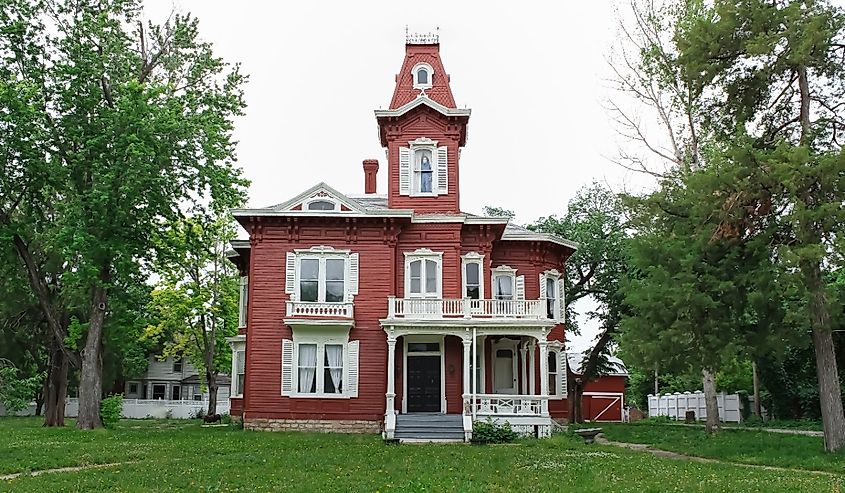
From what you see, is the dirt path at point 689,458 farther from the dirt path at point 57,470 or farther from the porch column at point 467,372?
the dirt path at point 57,470

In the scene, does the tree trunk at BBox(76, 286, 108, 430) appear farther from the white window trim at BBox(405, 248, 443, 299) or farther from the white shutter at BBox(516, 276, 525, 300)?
the white shutter at BBox(516, 276, 525, 300)

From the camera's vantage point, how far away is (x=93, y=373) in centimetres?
2859

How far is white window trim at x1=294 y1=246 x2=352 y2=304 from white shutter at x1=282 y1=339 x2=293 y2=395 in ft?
5.00

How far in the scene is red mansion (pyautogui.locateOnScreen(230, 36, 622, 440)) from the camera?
26.5 metres

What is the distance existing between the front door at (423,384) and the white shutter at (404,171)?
18.7ft

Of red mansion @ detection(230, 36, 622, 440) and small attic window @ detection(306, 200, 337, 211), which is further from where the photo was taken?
small attic window @ detection(306, 200, 337, 211)

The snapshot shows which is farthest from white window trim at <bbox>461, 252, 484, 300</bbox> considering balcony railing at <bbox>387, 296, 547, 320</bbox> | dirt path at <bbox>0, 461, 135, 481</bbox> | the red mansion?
dirt path at <bbox>0, 461, 135, 481</bbox>

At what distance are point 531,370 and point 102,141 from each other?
52.0 feet

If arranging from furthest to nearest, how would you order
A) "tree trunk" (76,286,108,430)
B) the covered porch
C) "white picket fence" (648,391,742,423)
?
"white picket fence" (648,391,742,423) < "tree trunk" (76,286,108,430) < the covered porch

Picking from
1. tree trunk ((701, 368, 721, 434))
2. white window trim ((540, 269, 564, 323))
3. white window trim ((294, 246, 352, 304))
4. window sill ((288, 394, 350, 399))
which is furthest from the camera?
white window trim ((540, 269, 564, 323))

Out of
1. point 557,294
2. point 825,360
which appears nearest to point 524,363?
point 557,294

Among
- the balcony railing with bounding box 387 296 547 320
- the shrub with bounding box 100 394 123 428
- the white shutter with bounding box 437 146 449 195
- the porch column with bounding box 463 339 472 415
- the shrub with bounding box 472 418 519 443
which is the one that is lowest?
the shrub with bounding box 472 418 519 443

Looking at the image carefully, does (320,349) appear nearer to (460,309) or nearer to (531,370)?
(460,309)

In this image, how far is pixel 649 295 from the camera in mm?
21188
